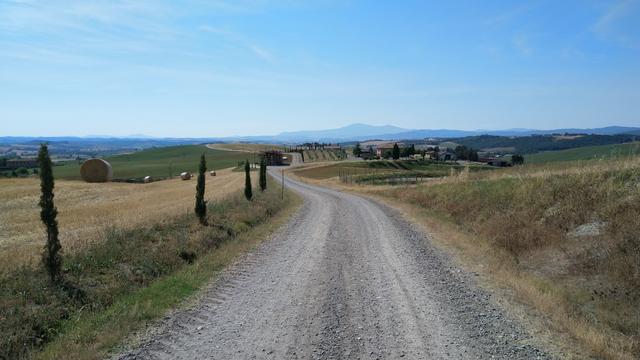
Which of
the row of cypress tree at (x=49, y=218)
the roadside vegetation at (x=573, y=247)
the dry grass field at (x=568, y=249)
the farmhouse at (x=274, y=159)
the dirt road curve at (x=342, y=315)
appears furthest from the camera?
Result: the farmhouse at (x=274, y=159)

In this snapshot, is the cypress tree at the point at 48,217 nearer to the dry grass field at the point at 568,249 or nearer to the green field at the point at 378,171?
the dry grass field at the point at 568,249

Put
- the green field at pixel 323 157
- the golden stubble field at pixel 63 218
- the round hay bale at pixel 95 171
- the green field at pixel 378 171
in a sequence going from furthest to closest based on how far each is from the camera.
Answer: the green field at pixel 323 157 → the green field at pixel 378 171 → the round hay bale at pixel 95 171 → the golden stubble field at pixel 63 218

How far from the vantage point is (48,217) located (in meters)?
10.7

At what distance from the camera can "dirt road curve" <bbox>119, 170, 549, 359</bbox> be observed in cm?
675

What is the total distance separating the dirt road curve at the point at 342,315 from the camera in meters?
6.75

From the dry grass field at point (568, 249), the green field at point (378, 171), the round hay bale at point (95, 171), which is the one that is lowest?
the green field at point (378, 171)

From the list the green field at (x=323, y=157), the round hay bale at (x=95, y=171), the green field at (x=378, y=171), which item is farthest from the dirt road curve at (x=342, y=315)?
the green field at (x=323, y=157)

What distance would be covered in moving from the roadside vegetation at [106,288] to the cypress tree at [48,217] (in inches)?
12.0

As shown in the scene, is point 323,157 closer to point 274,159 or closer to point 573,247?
point 274,159

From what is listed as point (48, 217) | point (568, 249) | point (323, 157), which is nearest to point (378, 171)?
point (323, 157)

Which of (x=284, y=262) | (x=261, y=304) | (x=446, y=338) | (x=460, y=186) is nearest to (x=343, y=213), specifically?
(x=460, y=186)

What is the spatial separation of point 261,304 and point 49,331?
11.7 ft

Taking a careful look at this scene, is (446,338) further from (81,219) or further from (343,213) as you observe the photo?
(81,219)

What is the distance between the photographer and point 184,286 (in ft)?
33.6
